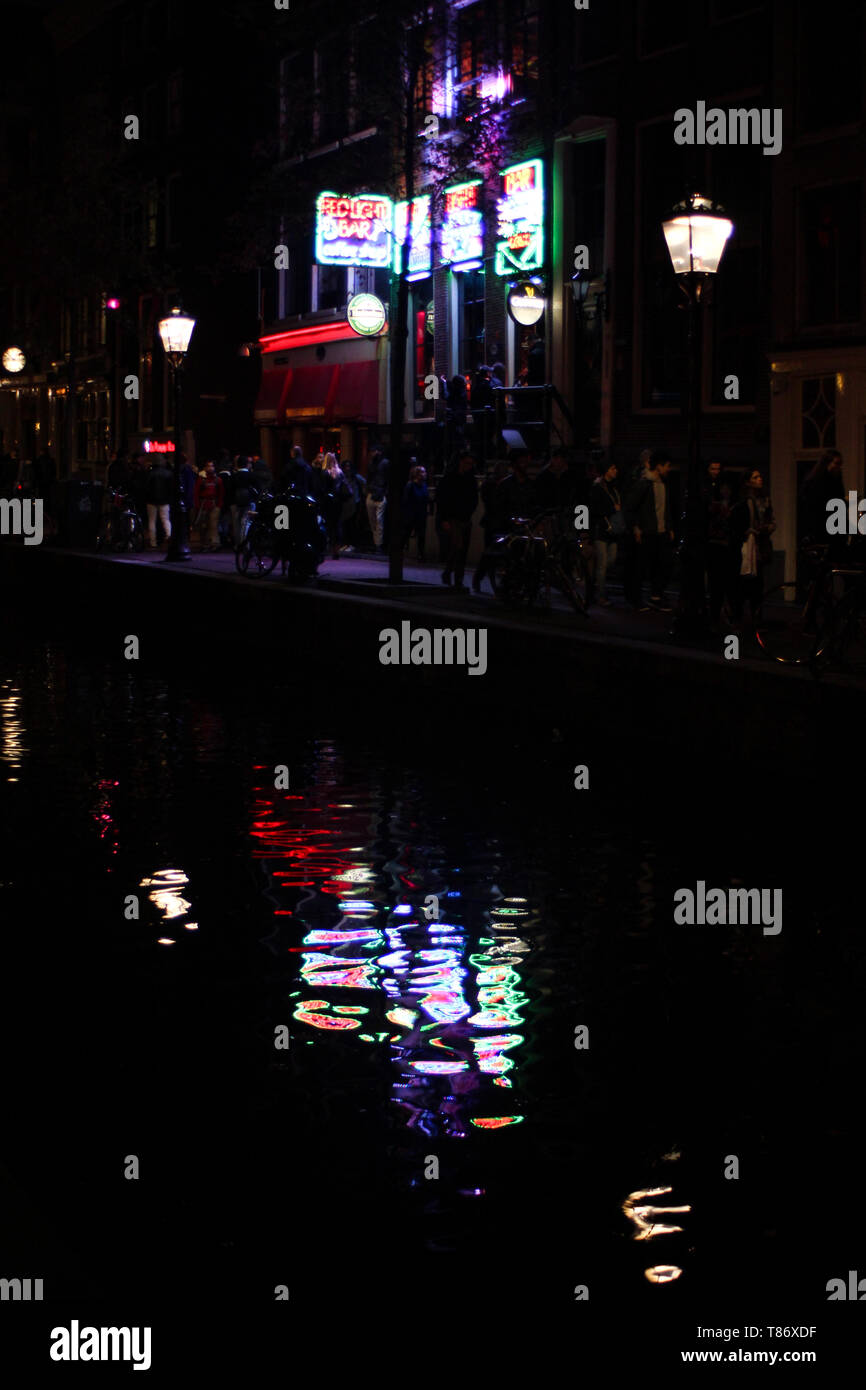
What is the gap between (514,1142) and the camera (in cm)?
505

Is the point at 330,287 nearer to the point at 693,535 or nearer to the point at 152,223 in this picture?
the point at 152,223

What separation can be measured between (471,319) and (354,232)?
2732 millimetres

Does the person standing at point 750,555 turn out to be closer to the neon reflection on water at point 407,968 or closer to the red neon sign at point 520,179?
the neon reflection on water at point 407,968

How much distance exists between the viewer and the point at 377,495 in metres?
35.3

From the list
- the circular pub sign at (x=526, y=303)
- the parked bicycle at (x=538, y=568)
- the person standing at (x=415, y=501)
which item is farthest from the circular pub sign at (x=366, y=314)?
the parked bicycle at (x=538, y=568)

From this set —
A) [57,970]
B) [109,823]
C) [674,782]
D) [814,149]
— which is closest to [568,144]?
[814,149]

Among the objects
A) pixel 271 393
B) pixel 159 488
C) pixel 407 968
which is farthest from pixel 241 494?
pixel 407 968

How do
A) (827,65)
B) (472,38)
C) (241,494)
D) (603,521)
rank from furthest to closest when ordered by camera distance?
(241,494) → (827,65) → (472,38) → (603,521)

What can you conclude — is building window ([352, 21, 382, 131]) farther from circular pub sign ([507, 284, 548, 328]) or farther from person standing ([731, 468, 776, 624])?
circular pub sign ([507, 284, 548, 328])

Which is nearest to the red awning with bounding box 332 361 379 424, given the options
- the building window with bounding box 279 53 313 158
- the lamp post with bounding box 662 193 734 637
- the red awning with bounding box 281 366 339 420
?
the red awning with bounding box 281 366 339 420

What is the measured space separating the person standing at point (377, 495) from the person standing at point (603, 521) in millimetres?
10865

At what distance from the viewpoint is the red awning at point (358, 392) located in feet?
133
